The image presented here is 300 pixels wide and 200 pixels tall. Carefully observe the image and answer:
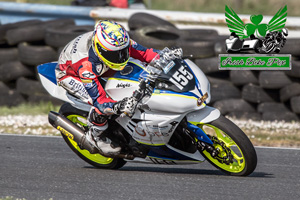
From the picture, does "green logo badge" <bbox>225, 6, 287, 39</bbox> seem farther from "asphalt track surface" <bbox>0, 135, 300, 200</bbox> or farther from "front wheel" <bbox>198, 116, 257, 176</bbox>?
"front wheel" <bbox>198, 116, 257, 176</bbox>

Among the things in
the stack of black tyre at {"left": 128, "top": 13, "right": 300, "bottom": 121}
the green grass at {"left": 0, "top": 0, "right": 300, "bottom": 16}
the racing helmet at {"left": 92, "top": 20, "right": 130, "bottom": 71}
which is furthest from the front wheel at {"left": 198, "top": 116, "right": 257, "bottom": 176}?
the green grass at {"left": 0, "top": 0, "right": 300, "bottom": 16}

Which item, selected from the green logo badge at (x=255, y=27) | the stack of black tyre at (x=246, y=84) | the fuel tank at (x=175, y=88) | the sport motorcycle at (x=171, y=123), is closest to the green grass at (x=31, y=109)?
the stack of black tyre at (x=246, y=84)

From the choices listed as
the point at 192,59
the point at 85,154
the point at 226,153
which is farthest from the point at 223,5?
the point at 226,153

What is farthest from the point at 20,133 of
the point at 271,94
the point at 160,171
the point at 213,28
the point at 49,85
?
the point at 213,28

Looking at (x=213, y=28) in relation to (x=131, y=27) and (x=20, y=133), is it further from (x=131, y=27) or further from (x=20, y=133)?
(x=20, y=133)

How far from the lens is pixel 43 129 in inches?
350

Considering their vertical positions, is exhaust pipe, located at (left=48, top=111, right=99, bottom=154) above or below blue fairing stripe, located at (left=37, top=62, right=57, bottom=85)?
below

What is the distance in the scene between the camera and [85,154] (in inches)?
243

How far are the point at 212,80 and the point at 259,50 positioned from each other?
4.28 ft

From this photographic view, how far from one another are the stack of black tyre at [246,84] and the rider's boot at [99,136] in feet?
13.7

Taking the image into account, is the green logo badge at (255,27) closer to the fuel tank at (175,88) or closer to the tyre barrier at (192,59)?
the tyre barrier at (192,59)

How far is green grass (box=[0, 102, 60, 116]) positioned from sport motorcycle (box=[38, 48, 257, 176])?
4945mm

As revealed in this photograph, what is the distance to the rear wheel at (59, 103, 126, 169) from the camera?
598 cm

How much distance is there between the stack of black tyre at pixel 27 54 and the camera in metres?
10.7
